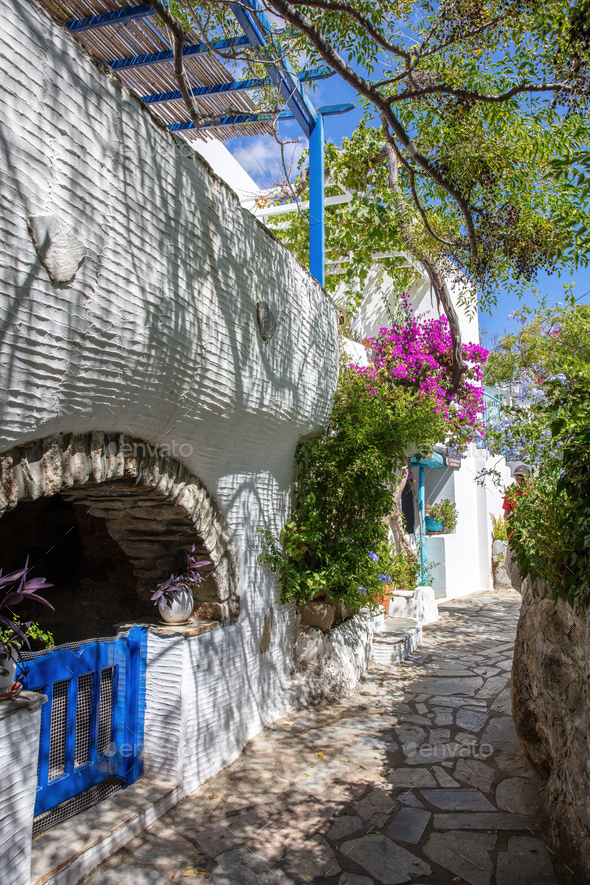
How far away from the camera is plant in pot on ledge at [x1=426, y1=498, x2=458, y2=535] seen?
476 inches

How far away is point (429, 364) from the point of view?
8.68 m

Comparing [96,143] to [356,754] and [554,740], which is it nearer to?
[554,740]

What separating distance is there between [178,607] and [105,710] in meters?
0.75

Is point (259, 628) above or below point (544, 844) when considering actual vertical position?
above

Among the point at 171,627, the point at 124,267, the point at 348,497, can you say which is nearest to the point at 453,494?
the point at 348,497

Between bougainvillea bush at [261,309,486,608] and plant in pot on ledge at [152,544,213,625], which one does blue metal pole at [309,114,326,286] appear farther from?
plant in pot on ledge at [152,544,213,625]

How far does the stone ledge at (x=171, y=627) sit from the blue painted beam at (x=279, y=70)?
4.33 m

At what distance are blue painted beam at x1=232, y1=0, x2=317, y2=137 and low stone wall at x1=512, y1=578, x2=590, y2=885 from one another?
4.62 meters

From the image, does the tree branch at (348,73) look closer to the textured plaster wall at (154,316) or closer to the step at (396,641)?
the textured plaster wall at (154,316)

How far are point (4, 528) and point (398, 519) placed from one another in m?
6.08

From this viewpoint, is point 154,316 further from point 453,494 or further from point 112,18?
point 453,494

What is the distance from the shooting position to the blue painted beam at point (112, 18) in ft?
14.3

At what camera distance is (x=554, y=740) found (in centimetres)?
358

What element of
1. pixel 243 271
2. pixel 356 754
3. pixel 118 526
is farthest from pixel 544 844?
pixel 243 271
